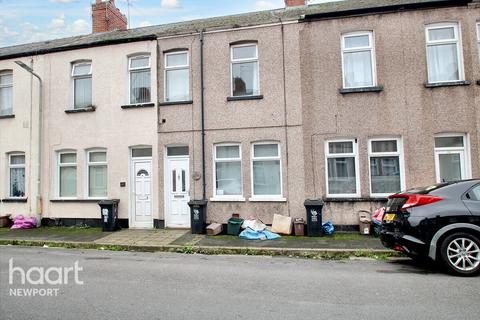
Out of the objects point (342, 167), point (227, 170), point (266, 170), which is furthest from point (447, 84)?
point (227, 170)

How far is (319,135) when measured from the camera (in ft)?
36.3

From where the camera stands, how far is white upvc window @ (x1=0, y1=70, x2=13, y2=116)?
14.2m

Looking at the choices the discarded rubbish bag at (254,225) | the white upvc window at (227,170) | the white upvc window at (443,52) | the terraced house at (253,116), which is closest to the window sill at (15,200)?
the terraced house at (253,116)

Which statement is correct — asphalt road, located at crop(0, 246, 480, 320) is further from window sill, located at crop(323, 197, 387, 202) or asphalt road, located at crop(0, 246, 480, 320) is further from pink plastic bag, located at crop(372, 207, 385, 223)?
window sill, located at crop(323, 197, 387, 202)

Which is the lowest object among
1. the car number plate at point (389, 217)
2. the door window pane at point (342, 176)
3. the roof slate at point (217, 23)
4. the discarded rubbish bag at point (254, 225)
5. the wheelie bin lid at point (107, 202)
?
the discarded rubbish bag at point (254, 225)

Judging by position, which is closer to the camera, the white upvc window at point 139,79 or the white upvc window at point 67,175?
the white upvc window at point 139,79

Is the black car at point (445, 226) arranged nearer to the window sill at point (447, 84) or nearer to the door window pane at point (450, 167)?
the door window pane at point (450, 167)

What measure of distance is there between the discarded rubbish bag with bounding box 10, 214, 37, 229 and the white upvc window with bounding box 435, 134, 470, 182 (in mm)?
13846

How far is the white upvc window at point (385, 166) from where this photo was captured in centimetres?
1073

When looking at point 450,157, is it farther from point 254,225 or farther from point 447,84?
point 254,225

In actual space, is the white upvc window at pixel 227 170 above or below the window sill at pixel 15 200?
above

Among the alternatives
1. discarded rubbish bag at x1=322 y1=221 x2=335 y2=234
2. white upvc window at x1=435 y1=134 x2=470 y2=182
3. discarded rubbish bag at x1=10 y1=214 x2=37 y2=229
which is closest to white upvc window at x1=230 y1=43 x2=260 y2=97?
discarded rubbish bag at x1=322 y1=221 x2=335 y2=234

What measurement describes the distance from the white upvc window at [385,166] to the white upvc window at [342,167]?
506 millimetres

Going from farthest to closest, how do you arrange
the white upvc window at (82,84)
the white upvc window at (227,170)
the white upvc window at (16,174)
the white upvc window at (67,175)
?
1. the white upvc window at (16,174)
2. the white upvc window at (82,84)
3. the white upvc window at (67,175)
4. the white upvc window at (227,170)
